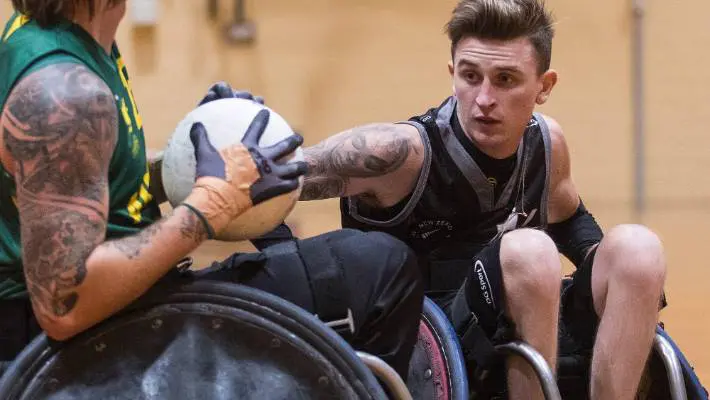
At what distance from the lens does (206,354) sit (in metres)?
1.23

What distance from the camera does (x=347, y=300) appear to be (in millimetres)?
1353

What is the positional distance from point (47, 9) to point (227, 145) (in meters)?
0.30

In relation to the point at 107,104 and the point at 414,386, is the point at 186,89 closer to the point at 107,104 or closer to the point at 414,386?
the point at 414,386

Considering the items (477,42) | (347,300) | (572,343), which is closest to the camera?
(347,300)

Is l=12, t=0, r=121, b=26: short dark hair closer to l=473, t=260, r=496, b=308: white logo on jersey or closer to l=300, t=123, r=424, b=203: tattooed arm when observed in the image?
l=300, t=123, r=424, b=203: tattooed arm

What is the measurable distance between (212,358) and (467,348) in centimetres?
66

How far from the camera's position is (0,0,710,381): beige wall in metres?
3.36

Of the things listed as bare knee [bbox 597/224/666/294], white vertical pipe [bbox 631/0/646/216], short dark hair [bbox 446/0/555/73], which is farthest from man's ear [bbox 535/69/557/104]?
white vertical pipe [bbox 631/0/646/216]

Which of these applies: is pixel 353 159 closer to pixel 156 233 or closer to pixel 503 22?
pixel 503 22

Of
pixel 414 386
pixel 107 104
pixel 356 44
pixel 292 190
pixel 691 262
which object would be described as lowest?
pixel 691 262

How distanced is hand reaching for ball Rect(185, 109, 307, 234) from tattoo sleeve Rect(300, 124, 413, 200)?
1.97 feet

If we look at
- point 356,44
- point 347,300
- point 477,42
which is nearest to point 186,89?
point 356,44

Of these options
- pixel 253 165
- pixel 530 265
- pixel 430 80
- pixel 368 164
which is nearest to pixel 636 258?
pixel 530 265

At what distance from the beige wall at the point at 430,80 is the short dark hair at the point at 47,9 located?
2.08 meters
